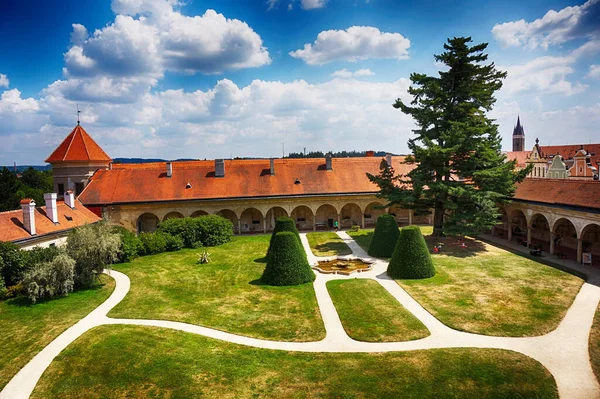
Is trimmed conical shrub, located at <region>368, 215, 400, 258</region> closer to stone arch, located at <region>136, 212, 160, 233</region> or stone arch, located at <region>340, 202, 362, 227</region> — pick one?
stone arch, located at <region>340, 202, 362, 227</region>

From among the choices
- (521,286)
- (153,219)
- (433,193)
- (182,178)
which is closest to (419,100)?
(433,193)

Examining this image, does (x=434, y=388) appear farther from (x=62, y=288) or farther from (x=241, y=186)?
(x=241, y=186)

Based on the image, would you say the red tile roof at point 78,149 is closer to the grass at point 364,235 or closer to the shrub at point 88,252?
the shrub at point 88,252

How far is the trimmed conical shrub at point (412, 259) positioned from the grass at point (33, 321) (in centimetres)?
1615

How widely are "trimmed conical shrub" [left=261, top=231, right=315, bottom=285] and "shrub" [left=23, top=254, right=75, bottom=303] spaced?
33.8 ft

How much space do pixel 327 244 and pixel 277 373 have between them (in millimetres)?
19906

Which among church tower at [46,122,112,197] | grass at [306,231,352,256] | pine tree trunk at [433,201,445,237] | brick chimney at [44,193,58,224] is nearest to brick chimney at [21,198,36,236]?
brick chimney at [44,193,58,224]

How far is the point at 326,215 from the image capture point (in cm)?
4069

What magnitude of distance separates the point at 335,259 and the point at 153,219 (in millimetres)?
19992

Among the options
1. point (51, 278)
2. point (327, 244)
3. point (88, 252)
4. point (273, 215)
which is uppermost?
point (273, 215)

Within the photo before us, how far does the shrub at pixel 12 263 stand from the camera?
21.5m

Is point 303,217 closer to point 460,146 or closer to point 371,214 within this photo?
point 371,214

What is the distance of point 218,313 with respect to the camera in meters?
18.7

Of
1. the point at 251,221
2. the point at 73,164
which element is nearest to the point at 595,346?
the point at 251,221
